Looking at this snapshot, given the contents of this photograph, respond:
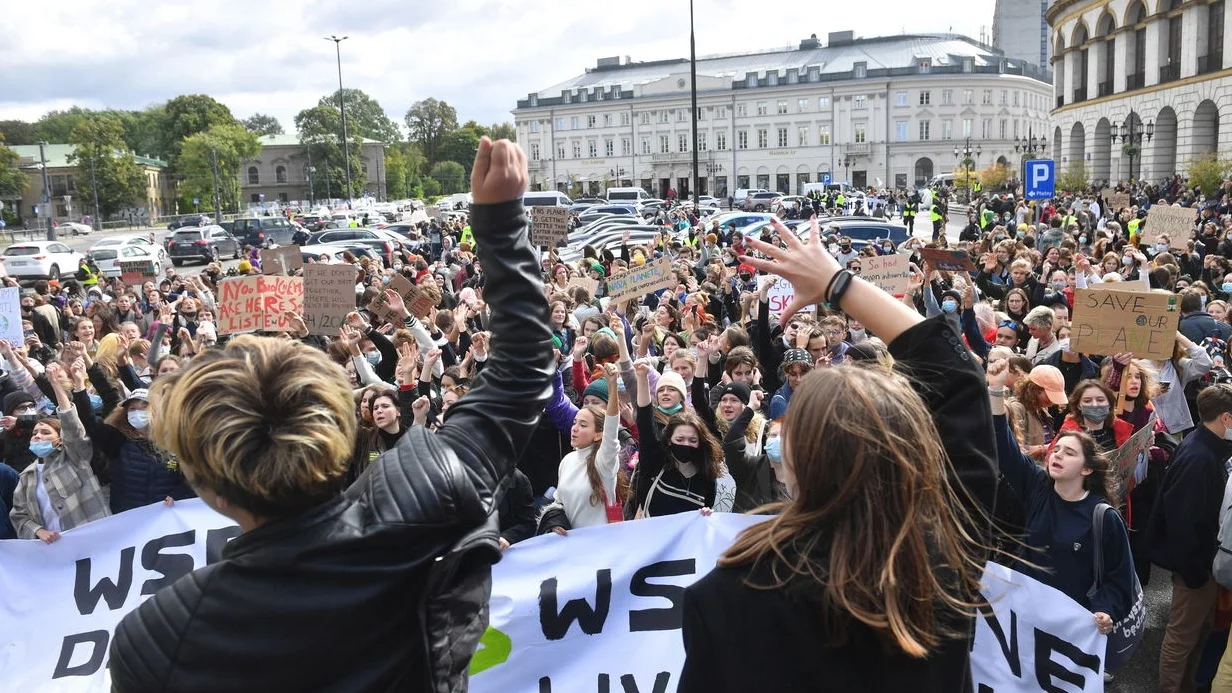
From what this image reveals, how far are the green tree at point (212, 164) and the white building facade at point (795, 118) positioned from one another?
104ft

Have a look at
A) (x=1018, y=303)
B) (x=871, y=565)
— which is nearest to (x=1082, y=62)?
(x=1018, y=303)

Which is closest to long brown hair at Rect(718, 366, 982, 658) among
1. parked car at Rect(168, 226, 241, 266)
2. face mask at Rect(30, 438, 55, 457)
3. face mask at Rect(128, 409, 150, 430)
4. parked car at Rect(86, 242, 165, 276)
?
face mask at Rect(128, 409, 150, 430)

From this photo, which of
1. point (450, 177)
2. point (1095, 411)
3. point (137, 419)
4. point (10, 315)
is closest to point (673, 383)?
point (1095, 411)

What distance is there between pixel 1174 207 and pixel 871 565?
15.2 meters

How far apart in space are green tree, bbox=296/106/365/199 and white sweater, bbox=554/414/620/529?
9703cm

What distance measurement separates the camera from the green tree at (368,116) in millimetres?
119688

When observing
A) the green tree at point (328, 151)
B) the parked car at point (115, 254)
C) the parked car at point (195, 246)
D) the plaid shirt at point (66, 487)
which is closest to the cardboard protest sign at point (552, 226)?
the plaid shirt at point (66, 487)

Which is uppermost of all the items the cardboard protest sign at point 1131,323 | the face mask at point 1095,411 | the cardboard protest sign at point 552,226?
the cardboard protest sign at point 552,226

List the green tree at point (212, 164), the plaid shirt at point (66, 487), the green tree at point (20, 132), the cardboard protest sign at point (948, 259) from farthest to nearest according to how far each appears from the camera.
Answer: the green tree at point (20, 132)
the green tree at point (212, 164)
the cardboard protest sign at point (948, 259)
the plaid shirt at point (66, 487)

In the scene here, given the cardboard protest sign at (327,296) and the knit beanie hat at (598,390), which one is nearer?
the knit beanie hat at (598,390)

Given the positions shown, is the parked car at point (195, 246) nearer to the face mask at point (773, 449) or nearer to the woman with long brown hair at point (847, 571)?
the face mask at point (773, 449)

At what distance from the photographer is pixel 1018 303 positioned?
9859 mm

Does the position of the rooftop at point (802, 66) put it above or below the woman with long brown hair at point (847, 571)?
above

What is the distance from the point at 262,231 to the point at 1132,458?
135 feet
